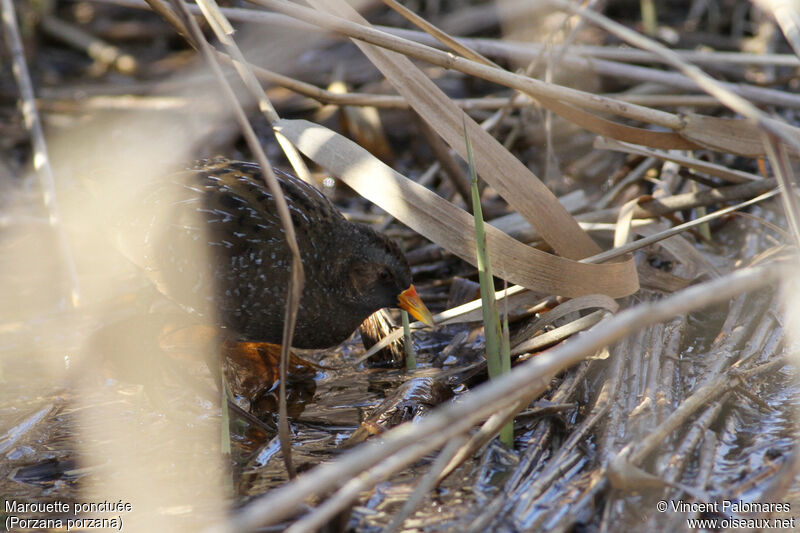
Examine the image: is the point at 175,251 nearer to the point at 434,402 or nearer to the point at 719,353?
the point at 434,402

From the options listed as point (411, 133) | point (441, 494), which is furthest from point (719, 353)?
point (411, 133)

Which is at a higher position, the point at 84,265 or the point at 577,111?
the point at 577,111

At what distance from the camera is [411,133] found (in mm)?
5922

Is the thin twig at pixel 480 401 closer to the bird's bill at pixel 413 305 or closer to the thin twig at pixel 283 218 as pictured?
the thin twig at pixel 283 218

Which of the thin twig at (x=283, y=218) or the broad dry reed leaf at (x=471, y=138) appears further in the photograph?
the broad dry reed leaf at (x=471, y=138)

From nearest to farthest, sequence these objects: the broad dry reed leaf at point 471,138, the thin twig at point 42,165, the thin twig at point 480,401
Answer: the thin twig at point 480,401 < the broad dry reed leaf at point 471,138 < the thin twig at point 42,165

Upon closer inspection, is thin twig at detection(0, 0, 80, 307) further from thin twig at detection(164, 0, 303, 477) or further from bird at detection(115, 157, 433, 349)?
thin twig at detection(164, 0, 303, 477)

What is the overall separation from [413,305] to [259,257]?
67 centimetres

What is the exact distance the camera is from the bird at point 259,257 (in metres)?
3.33

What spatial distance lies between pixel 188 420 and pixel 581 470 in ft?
4.83

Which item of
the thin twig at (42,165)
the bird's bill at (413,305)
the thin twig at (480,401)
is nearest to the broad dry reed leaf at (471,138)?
the bird's bill at (413,305)

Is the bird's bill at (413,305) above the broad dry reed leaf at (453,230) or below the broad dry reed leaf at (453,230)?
below

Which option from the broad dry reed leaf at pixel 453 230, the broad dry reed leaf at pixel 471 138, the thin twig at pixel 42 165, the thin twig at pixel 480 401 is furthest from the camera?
the thin twig at pixel 42 165

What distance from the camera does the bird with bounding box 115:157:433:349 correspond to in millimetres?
3326
